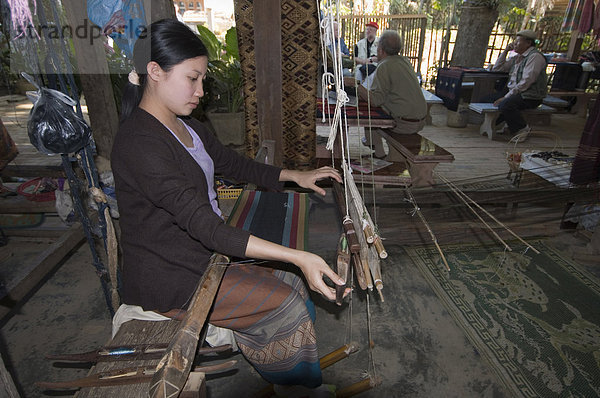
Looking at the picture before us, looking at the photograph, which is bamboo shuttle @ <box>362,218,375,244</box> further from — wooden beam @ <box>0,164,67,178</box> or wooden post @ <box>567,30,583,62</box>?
wooden post @ <box>567,30,583,62</box>

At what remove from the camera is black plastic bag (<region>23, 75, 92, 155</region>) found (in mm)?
1615

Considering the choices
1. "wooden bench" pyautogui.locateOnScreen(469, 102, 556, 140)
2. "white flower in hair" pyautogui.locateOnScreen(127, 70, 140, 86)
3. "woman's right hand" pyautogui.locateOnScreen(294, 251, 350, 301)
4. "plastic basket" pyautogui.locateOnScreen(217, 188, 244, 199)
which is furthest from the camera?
"wooden bench" pyautogui.locateOnScreen(469, 102, 556, 140)

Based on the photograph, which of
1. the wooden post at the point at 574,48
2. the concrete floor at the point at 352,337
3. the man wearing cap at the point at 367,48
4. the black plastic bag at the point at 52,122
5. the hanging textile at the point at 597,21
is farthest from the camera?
the wooden post at the point at 574,48

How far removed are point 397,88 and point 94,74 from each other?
3.01 metres

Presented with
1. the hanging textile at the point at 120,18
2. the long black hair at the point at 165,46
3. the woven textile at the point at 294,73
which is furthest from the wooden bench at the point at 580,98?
the long black hair at the point at 165,46

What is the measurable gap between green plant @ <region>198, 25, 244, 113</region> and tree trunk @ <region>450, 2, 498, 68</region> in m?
6.65

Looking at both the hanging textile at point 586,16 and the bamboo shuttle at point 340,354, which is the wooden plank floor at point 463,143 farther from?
the bamboo shuttle at point 340,354

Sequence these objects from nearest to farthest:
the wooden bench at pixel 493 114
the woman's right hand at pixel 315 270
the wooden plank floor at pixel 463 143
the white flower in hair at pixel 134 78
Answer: the woman's right hand at pixel 315 270, the white flower in hair at pixel 134 78, the wooden plank floor at pixel 463 143, the wooden bench at pixel 493 114

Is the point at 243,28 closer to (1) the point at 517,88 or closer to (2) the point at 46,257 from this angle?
(2) the point at 46,257

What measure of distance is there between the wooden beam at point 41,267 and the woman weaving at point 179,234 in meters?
1.22

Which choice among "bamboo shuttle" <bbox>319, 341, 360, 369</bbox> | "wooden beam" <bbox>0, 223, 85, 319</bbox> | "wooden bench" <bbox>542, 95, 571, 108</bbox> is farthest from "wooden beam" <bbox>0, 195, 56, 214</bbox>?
"wooden bench" <bbox>542, 95, 571, 108</bbox>

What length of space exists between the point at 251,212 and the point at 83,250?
2.22 metres

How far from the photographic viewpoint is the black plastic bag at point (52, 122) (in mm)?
1615

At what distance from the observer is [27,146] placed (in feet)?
17.5
